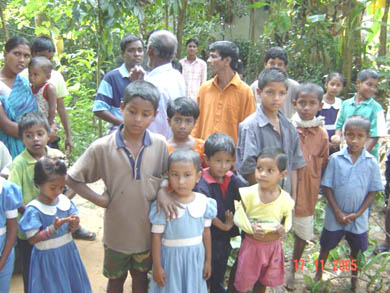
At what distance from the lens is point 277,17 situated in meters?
7.72

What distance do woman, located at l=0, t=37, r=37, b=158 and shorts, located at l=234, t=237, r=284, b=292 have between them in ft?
6.21

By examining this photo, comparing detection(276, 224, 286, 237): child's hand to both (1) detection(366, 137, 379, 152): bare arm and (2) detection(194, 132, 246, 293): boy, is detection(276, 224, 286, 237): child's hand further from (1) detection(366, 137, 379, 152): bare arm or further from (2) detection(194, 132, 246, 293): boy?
(1) detection(366, 137, 379, 152): bare arm

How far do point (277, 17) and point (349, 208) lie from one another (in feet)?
19.3

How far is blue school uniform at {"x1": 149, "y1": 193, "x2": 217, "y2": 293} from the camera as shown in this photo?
2.16 metres

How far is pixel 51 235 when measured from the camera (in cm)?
220

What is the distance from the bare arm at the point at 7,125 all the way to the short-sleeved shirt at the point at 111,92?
798mm

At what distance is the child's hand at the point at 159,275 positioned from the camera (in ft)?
7.01

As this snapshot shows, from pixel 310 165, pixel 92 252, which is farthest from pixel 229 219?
pixel 92 252

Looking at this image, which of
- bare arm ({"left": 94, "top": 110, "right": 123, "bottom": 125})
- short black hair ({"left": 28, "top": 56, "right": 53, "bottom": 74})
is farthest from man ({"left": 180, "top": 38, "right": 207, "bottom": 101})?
short black hair ({"left": 28, "top": 56, "right": 53, "bottom": 74})

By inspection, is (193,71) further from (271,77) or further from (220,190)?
(220,190)

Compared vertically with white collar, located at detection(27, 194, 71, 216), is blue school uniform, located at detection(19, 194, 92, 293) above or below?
below

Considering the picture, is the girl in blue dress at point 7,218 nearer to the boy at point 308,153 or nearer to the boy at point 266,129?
the boy at point 266,129

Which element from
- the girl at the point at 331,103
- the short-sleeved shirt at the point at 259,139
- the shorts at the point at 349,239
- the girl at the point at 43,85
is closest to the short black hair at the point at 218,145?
the short-sleeved shirt at the point at 259,139

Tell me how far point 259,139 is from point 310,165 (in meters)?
0.60
